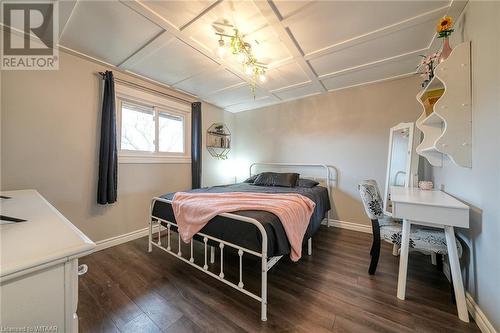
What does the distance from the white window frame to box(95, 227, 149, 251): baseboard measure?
40.8 inches

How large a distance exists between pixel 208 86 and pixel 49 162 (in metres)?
2.23

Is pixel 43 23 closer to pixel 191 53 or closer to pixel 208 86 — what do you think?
pixel 191 53

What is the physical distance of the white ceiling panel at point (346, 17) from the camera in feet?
5.02

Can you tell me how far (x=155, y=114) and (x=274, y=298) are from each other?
301cm

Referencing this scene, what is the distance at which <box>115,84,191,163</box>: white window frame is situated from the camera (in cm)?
265

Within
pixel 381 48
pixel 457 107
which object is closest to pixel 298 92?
pixel 381 48

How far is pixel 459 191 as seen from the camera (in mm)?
1643

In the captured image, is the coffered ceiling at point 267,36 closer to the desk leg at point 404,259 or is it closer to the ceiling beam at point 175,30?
the ceiling beam at point 175,30

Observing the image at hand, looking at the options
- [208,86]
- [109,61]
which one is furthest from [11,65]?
[208,86]

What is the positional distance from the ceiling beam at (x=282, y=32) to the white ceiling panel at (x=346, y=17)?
6 centimetres

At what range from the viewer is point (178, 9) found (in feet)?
5.20

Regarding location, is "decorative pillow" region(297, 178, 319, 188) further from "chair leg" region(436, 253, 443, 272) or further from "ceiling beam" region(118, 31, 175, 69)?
"ceiling beam" region(118, 31, 175, 69)

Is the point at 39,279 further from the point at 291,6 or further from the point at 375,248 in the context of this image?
the point at 375,248
